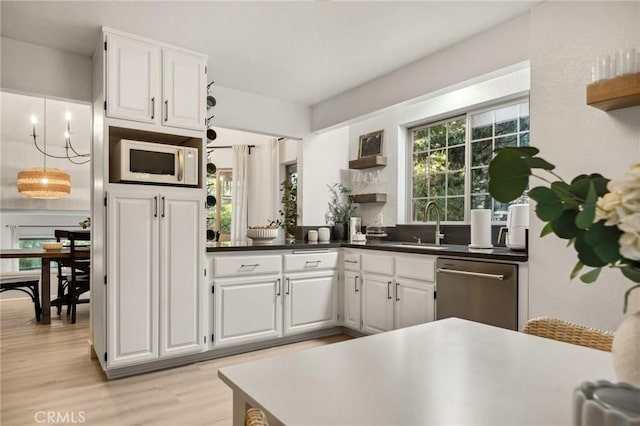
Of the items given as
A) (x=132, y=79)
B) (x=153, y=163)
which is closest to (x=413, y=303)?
(x=153, y=163)

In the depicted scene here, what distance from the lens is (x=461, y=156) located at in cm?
373

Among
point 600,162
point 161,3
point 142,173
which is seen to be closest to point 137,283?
point 142,173

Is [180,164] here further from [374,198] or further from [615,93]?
[615,93]

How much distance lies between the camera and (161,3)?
8.14ft

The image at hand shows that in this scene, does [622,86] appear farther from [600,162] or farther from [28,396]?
[28,396]

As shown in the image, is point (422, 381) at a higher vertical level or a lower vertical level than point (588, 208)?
lower

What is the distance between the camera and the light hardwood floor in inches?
87.8

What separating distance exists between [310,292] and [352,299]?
1.34ft

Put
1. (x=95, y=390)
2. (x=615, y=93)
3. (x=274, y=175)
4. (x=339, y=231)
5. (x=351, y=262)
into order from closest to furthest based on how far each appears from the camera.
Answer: (x=615, y=93) → (x=95, y=390) → (x=351, y=262) → (x=339, y=231) → (x=274, y=175)

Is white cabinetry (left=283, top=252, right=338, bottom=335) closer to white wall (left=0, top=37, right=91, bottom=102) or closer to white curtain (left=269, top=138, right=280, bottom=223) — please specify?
white wall (left=0, top=37, right=91, bottom=102)

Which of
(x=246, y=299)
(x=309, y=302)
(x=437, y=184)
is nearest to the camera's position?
(x=246, y=299)

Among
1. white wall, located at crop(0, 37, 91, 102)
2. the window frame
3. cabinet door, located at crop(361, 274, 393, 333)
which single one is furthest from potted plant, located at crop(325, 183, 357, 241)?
white wall, located at crop(0, 37, 91, 102)

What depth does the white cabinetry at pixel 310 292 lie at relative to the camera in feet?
11.7

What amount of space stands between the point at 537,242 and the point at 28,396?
10.8ft
